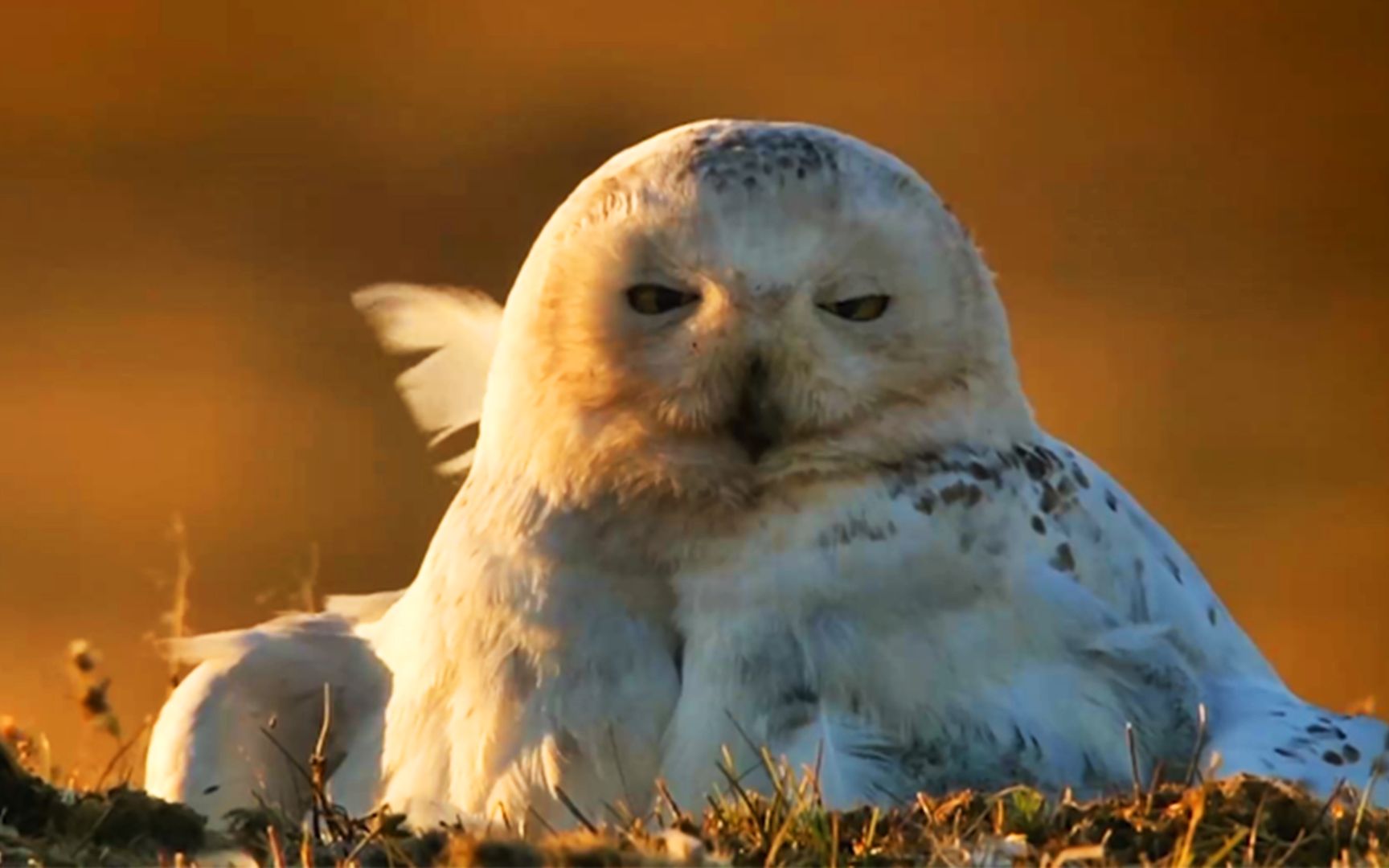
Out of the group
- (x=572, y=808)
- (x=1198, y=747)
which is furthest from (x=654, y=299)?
(x=1198, y=747)

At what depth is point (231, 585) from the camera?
11.9m

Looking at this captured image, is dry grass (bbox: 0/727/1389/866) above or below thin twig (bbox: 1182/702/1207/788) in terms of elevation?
above

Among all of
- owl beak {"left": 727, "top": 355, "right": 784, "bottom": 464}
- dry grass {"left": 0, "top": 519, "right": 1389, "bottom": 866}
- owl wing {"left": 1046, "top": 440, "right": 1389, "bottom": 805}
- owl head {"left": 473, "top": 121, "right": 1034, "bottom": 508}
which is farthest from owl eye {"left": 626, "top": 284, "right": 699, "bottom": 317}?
dry grass {"left": 0, "top": 519, "right": 1389, "bottom": 866}

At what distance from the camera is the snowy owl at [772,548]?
490 centimetres

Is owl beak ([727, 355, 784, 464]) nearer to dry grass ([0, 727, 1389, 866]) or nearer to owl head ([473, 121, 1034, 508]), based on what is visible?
owl head ([473, 121, 1034, 508])

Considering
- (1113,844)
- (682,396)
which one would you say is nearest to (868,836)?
(1113,844)

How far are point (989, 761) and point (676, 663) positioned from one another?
1.76 ft

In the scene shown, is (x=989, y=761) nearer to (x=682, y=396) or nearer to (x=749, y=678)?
(x=749, y=678)

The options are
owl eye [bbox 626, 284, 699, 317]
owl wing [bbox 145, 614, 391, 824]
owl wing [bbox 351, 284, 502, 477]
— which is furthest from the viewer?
owl wing [bbox 351, 284, 502, 477]

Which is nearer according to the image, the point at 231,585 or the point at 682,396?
the point at 682,396

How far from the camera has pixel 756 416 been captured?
4988 mm

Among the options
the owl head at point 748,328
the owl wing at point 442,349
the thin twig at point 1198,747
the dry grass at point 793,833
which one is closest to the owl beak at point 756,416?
the owl head at point 748,328

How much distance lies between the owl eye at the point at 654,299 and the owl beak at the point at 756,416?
176mm

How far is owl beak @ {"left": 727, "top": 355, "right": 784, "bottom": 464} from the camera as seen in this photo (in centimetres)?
495
